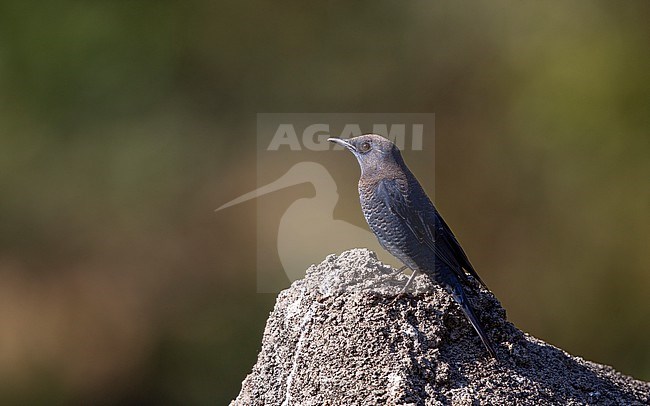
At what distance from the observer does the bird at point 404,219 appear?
260 cm

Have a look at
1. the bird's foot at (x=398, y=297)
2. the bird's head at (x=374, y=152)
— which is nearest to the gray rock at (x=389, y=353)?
the bird's foot at (x=398, y=297)

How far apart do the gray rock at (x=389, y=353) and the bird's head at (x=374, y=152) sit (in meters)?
0.27

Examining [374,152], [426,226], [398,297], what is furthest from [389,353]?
[374,152]

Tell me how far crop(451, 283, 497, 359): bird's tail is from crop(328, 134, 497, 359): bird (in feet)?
0.08

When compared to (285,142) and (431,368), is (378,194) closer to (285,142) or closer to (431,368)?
(431,368)

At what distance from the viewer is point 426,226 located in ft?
8.78

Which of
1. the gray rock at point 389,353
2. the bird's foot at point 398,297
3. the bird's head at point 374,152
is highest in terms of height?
the bird's head at point 374,152

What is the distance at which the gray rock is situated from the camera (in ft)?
7.72

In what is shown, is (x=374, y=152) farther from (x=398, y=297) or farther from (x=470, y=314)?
(x=470, y=314)

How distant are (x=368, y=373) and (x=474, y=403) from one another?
0.30m

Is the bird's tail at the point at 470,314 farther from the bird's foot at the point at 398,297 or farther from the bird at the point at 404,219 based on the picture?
the bird's foot at the point at 398,297

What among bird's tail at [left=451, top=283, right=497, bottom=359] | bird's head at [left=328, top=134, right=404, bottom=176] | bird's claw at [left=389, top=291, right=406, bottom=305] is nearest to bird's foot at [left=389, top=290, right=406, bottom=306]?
bird's claw at [left=389, top=291, right=406, bottom=305]

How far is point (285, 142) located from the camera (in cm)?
562

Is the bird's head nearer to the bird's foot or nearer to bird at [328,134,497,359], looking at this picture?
bird at [328,134,497,359]
